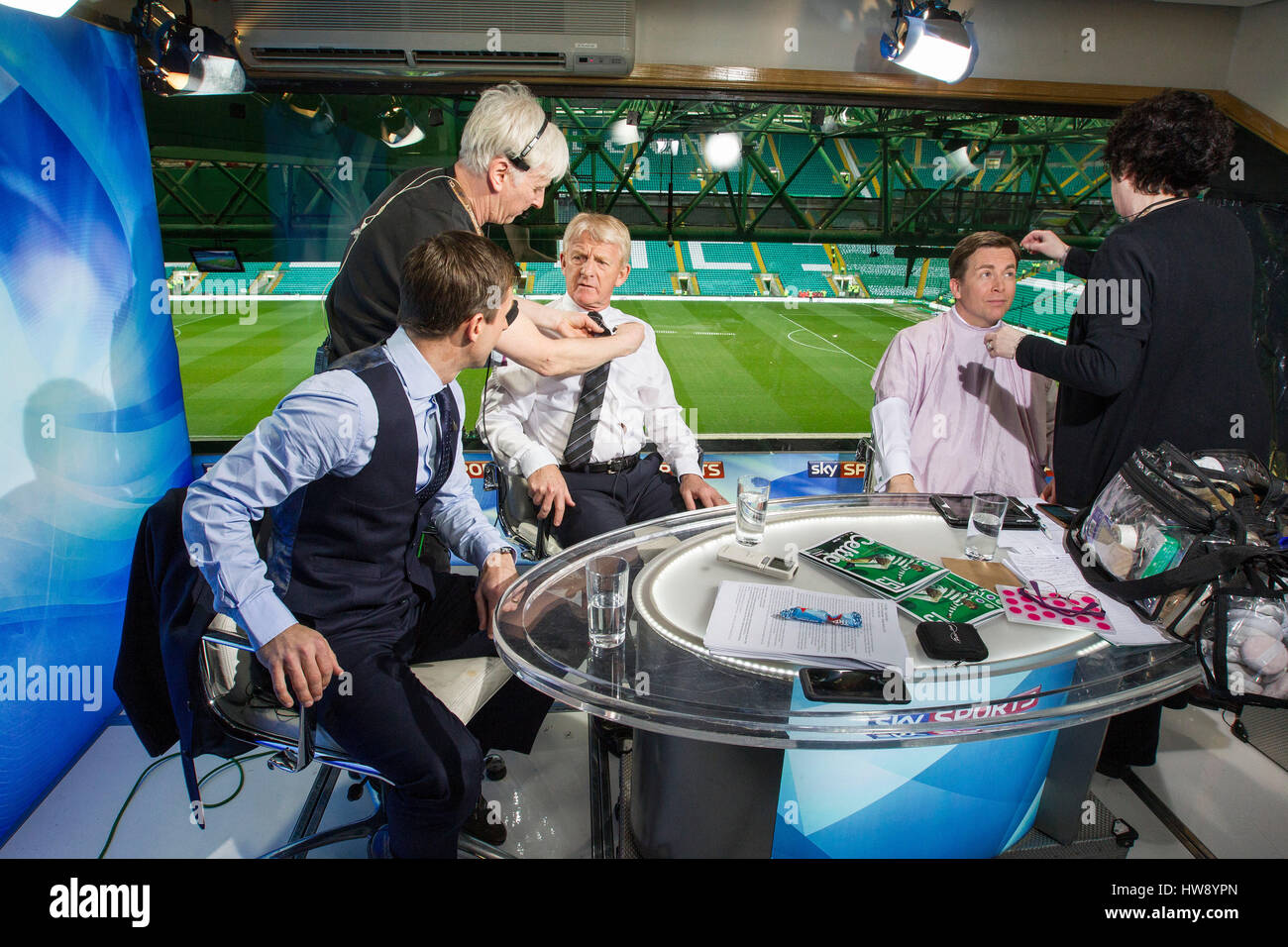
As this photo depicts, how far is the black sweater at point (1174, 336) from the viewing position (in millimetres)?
1935

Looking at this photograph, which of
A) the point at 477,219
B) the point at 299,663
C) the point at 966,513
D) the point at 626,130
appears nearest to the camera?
the point at 299,663

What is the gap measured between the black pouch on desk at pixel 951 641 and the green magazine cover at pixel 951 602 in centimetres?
4

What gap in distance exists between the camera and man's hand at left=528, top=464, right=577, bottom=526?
8.05 ft

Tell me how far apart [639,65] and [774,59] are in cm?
66

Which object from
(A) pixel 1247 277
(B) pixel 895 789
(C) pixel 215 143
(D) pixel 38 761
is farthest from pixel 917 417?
(C) pixel 215 143

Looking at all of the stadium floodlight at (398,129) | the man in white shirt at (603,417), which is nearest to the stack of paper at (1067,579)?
the man in white shirt at (603,417)

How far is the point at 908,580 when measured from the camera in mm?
1630

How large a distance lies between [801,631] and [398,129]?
3.38m

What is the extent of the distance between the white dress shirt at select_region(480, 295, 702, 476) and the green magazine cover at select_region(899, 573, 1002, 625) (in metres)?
1.29

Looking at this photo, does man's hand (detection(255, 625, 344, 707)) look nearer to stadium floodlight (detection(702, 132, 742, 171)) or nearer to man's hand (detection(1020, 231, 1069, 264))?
man's hand (detection(1020, 231, 1069, 264))

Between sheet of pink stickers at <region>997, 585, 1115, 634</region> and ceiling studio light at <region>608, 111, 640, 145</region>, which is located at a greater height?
ceiling studio light at <region>608, 111, 640, 145</region>

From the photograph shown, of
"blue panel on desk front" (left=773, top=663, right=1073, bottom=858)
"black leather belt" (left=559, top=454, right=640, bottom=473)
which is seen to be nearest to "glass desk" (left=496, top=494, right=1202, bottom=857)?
"blue panel on desk front" (left=773, top=663, right=1073, bottom=858)

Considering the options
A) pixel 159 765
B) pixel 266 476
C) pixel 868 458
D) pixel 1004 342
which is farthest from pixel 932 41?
pixel 159 765

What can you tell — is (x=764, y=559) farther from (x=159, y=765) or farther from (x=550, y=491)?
(x=159, y=765)
